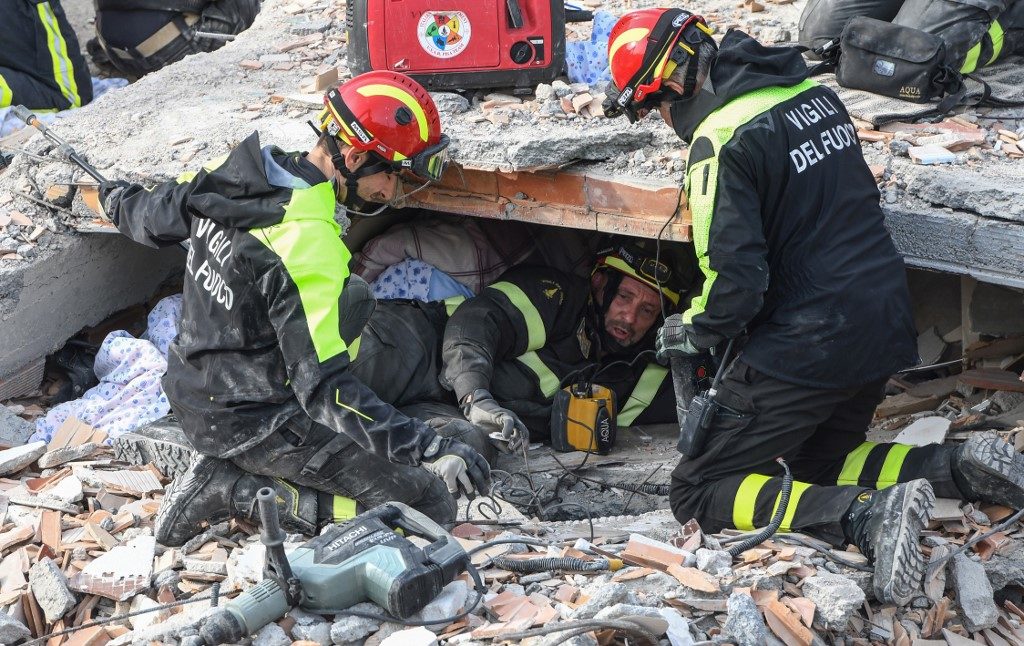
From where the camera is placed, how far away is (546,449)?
5.80m

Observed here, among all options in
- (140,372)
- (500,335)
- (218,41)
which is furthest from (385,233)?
(218,41)

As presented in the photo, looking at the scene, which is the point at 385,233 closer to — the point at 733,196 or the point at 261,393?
the point at 261,393

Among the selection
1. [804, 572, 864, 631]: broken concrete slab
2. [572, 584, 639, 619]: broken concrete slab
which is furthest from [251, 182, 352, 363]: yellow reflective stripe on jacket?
[804, 572, 864, 631]: broken concrete slab

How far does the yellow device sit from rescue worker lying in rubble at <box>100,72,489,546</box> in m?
1.24

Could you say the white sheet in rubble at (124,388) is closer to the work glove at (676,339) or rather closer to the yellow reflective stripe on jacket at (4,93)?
the yellow reflective stripe on jacket at (4,93)

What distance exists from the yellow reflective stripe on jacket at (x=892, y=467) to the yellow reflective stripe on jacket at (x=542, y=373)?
1.91 meters

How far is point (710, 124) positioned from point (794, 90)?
0.37 meters

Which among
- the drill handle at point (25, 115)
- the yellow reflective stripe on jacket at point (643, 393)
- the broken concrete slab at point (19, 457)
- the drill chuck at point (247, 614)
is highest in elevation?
Answer: the drill handle at point (25, 115)

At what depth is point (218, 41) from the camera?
29.8 feet

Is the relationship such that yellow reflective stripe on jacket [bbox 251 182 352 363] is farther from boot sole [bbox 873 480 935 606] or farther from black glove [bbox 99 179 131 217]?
boot sole [bbox 873 480 935 606]

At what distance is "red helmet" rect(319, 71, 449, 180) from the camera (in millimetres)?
3973

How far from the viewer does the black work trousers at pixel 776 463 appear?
4172mm

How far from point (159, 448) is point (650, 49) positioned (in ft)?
8.91

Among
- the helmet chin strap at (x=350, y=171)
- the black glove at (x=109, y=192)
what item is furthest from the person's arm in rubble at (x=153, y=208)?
the helmet chin strap at (x=350, y=171)
